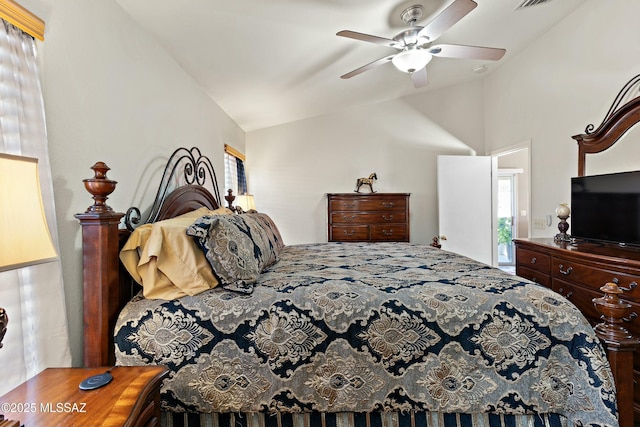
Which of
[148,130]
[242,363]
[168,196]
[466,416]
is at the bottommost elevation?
[466,416]

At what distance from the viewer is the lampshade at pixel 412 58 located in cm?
239

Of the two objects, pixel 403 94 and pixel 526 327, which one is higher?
pixel 403 94

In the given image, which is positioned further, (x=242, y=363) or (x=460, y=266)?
(x=460, y=266)

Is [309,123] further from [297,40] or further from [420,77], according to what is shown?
[297,40]

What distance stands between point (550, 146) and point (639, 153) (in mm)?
1016

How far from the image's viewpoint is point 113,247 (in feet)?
4.57

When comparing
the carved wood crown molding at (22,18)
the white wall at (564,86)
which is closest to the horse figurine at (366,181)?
the white wall at (564,86)

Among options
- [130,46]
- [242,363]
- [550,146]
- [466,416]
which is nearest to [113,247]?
[242,363]

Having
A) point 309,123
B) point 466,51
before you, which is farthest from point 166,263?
point 309,123

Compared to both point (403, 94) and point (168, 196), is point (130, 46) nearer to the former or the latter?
point (168, 196)

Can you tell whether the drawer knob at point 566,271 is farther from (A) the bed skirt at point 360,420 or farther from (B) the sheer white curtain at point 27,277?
(B) the sheer white curtain at point 27,277

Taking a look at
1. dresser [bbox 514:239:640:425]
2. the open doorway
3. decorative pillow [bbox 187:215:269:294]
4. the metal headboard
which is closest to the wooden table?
decorative pillow [bbox 187:215:269:294]

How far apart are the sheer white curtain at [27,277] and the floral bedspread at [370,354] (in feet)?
0.75

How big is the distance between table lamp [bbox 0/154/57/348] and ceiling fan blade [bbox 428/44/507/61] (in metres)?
2.52
